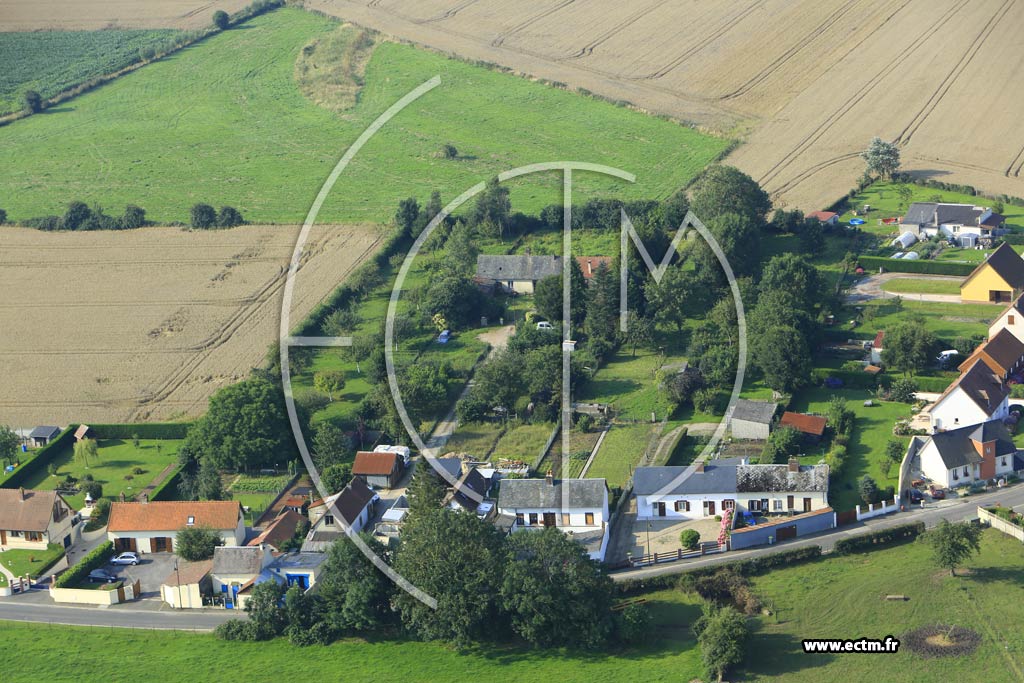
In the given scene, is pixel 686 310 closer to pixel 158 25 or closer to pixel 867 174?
pixel 867 174

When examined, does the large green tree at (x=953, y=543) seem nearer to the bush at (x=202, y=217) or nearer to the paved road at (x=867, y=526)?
the paved road at (x=867, y=526)

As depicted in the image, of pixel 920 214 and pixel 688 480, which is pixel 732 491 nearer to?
pixel 688 480

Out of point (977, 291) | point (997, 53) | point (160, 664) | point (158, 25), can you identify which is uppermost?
point (158, 25)

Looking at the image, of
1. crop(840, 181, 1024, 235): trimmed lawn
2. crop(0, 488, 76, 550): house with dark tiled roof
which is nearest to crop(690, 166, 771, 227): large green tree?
crop(840, 181, 1024, 235): trimmed lawn

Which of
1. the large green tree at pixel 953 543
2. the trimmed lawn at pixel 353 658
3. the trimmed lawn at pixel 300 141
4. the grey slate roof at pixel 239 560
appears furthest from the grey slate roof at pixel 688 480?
the trimmed lawn at pixel 300 141

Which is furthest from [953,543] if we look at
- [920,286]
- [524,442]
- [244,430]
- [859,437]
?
[920,286]

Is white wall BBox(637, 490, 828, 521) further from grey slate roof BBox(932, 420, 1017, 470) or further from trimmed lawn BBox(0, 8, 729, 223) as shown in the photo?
trimmed lawn BBox(0, 8, 729, 223)

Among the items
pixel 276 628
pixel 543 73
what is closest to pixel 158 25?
pixel 543 73
